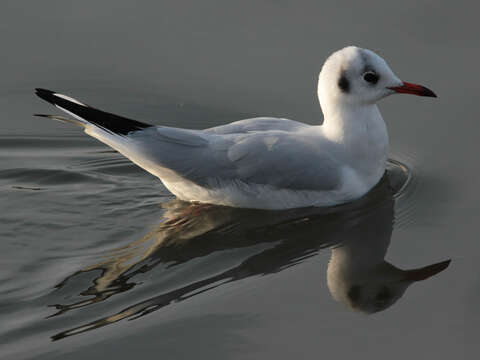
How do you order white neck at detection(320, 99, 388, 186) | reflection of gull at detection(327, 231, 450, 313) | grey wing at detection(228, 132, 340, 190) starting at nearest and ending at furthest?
reflection of gull at detection(327, 231, 450, 313) → grey wing at detection(228, 132, 340, 190) → white neck at detection(320, 99, 388, 186)

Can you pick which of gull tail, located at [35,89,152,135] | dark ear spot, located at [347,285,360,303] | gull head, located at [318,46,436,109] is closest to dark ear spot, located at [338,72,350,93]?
gull head, located at [318,46,436,109]

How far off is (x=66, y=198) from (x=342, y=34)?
11.5 ft

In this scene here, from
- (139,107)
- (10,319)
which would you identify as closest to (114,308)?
(10,319)

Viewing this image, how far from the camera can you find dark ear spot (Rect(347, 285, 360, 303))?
598cm

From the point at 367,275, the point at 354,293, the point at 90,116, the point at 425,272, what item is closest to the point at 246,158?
the point at 90,116

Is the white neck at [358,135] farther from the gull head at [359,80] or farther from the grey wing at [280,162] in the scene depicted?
the grey wing at [280,162]

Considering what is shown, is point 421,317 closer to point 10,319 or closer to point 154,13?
point 10,319

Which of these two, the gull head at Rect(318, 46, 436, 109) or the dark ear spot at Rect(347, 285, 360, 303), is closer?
the dark ear spot at Rect(347, 285, 360, 303)

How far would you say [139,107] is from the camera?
8.70 meters

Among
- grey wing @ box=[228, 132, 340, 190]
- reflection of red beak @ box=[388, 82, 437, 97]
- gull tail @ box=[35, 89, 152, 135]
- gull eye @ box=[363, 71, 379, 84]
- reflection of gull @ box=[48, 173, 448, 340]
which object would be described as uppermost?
gull tail @ box=[35, 89, 152, 135]

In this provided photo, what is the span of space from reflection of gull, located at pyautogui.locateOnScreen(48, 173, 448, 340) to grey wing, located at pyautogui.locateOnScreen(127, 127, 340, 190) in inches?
11.7

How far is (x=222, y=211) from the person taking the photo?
7.29m

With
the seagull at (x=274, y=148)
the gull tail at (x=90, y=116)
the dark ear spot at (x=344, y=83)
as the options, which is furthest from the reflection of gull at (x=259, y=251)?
the dark ear spot at (x=344, y=83)

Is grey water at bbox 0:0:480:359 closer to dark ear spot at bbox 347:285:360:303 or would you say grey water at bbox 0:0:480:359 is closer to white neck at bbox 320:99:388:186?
dark ear spot at bbox 347:285:360:303
